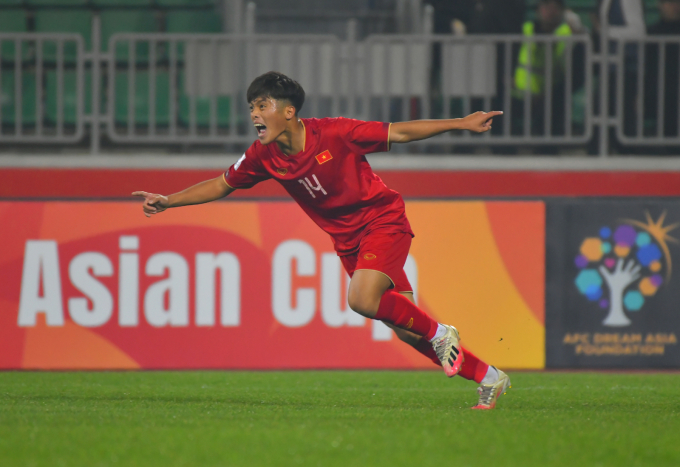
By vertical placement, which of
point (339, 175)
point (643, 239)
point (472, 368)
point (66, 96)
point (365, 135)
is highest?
point (66, 96)

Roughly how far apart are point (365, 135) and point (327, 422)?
1.49m

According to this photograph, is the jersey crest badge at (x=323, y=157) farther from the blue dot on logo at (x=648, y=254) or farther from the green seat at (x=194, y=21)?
the green seat at (x=194, y=21)

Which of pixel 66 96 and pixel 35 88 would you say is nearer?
pixel 35 88

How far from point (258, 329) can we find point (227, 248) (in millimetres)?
687

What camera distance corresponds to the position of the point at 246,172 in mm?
5266

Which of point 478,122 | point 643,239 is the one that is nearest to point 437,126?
point 478,122

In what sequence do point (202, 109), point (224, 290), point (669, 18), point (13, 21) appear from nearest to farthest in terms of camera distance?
point (224, 290), point (669, 18), point (202, 109), point (13, 21)

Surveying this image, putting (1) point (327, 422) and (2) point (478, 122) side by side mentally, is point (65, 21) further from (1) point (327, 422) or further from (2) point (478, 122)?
(1) point (327, 422)

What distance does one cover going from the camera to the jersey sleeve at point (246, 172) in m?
5.20

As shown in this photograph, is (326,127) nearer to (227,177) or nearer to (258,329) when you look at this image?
(227,177)

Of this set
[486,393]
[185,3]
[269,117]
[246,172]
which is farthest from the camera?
[185,3]

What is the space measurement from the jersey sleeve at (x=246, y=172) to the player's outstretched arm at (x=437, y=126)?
0.79 meters

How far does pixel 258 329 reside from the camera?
24.7 feet

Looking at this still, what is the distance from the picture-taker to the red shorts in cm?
497
